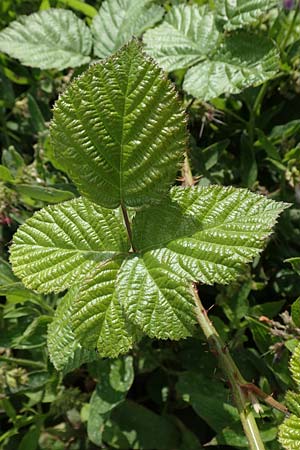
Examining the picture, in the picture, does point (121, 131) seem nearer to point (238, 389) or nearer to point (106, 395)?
point (238, 389)

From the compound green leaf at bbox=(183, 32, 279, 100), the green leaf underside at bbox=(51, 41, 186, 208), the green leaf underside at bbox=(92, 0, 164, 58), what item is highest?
the green leaf underside at bbox=(92, 0, 164, 58)

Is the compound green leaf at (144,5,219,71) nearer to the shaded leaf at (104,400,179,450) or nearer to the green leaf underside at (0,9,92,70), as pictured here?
the green leaf underside at (0,9,92,70)

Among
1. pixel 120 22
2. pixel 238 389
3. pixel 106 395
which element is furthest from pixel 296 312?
pixel 120 22

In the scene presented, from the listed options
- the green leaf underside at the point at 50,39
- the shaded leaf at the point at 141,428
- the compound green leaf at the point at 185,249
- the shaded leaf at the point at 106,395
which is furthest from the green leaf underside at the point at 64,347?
the green leaf underside at the point at 50,39

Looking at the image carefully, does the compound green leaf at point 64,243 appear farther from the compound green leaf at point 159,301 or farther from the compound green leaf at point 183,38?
the compound green leaf at point 183,38

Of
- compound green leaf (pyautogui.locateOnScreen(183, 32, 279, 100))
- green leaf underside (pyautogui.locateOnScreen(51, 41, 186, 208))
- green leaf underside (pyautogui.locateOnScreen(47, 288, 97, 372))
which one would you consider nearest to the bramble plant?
green leaf underside (pyautogui.locateOnScreen(51, 41, 186, 208))
